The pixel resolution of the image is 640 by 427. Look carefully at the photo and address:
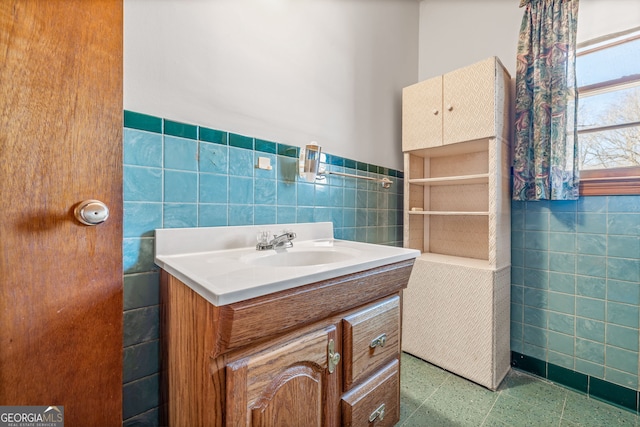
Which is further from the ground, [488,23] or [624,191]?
[488,23]

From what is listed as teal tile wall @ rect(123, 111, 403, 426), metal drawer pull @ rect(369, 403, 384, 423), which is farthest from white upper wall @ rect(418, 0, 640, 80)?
metal drawer pull @ rect(369, 403, 384, 423)

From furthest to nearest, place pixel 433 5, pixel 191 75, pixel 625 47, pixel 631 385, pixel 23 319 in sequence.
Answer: pixel 433 5, pixel 625 47, pixel 631 385, pixel 191 75, pixel 23 319

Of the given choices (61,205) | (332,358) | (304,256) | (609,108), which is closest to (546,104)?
(609,108)

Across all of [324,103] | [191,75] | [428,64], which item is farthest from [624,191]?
[191,75]

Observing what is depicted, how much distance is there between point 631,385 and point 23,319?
2.39 metres

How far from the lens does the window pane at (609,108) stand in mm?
1392

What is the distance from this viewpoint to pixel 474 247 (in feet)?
5.92

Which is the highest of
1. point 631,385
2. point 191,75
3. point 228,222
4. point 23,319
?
point 191,75

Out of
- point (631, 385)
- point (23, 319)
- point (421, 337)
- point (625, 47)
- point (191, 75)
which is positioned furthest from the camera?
point (421, 337)

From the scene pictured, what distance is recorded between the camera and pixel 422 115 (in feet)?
5.71

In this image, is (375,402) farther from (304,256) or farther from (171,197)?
(171,197)

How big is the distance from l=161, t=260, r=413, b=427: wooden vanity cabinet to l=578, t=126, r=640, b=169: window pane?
1.36 m

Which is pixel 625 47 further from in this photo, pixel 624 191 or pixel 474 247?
pixel 474 247

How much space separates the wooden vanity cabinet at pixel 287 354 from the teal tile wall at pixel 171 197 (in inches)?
3.0
